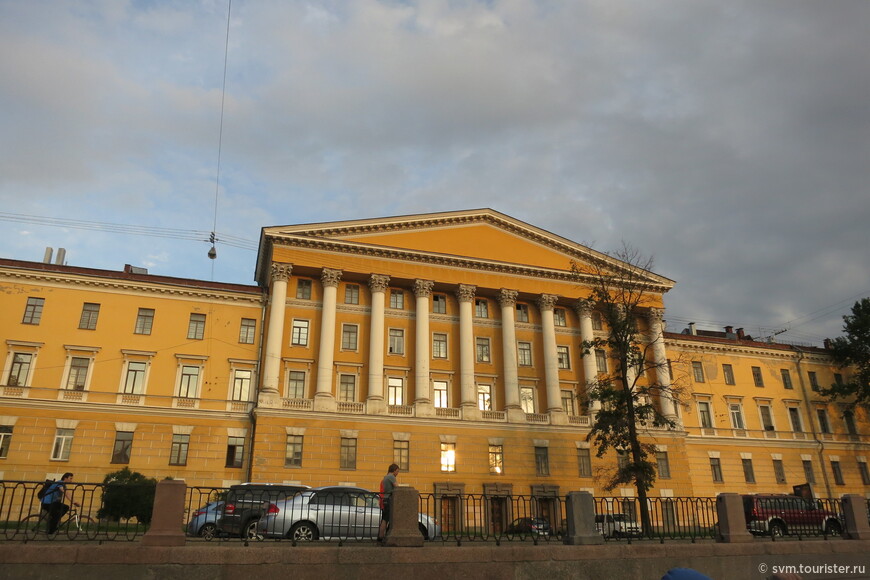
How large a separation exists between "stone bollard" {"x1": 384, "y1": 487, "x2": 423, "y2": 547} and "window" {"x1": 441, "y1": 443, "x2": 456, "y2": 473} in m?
25.3

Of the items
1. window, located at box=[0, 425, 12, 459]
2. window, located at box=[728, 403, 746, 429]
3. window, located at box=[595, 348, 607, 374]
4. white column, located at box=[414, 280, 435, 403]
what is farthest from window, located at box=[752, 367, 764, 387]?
window, located at box=[0, 425, 12, 459]

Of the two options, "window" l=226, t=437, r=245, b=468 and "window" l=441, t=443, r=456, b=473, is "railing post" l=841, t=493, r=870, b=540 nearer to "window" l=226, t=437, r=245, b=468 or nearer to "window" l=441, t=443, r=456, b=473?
"window" l=441, t=443, r=456, b=473

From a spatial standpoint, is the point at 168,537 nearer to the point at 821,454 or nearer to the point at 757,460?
the point at 757,460

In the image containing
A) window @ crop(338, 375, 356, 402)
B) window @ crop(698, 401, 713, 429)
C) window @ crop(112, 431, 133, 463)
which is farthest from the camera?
window @ crop(698, 401, 713, 429)

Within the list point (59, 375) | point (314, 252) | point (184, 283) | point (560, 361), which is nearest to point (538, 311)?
point (560, 361)

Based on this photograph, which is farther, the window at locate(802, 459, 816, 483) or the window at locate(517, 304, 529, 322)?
the window at locate(802, 459, 816, 483)

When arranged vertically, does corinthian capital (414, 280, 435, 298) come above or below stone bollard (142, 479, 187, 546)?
above

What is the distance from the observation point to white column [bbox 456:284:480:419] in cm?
3978

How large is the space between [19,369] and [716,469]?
46.5 metres

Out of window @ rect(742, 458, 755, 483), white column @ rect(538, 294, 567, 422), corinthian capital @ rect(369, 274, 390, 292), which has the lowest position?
window @ rect(742, 458, 755, 483)

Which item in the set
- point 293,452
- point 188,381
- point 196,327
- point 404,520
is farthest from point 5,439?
point 404,520

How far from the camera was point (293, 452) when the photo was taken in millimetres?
35781

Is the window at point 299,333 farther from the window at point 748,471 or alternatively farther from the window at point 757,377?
the window at point 757,377

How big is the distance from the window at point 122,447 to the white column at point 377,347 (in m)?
13.3
